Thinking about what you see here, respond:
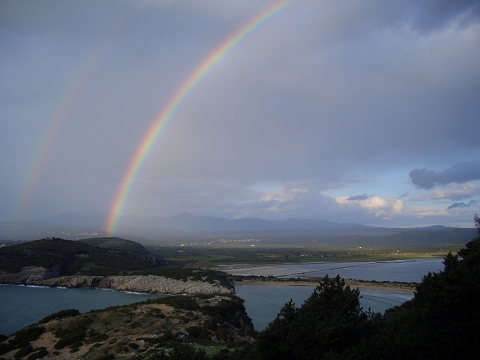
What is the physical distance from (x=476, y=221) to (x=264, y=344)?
49.5 metres

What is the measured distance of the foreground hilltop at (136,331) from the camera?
63.0 ft

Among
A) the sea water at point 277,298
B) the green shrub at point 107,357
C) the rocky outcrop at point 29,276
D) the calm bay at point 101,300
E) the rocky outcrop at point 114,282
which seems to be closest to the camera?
the green shrub at point 107,357

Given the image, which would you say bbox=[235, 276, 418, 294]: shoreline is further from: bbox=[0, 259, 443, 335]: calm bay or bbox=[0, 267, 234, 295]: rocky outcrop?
bbox=[0, 267, 234, 295]: rocky outcrop

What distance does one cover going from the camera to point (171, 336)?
74.5 feet

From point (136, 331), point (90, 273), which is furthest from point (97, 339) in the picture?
point (90, 273)

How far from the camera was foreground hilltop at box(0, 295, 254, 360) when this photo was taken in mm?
19203

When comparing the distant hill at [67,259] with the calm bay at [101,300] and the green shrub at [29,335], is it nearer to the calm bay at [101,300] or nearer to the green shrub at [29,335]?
the calm bay at [101,300]

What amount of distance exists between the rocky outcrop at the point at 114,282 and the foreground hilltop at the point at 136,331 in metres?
21.8

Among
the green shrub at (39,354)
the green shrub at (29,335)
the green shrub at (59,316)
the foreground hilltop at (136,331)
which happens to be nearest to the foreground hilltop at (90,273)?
the foreground hilltop at (136,331)

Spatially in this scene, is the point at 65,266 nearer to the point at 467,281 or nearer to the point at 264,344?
the point at 264,344

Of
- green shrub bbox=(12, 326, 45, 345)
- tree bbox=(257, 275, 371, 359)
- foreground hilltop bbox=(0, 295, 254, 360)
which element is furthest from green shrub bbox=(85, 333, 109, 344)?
tree bbox=(257, 275, 371, 359)

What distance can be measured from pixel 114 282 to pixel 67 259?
17.8m

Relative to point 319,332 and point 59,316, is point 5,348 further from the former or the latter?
point 319,332

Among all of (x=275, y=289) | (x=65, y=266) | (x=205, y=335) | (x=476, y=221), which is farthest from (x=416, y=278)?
(x=65, y=266)
